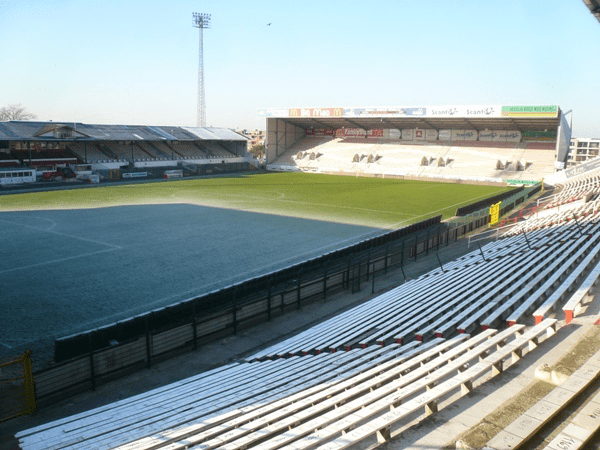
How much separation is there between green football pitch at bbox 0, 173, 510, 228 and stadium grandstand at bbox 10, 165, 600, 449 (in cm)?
1915

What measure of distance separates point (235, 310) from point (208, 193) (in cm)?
3322

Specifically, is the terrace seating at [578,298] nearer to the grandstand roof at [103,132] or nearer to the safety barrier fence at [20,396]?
the safety barrier fence at [20,396]

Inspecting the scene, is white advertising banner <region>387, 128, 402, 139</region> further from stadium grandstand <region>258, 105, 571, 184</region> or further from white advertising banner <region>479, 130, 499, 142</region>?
white advertising banner <region>479, 130, 499, 142</region>

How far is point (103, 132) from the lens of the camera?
6184cm

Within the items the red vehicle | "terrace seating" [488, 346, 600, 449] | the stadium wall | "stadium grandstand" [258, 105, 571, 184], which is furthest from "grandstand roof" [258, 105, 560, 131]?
"terrace seating" [488, 346, 600, 449]

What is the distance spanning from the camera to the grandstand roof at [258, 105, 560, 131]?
55000 mm

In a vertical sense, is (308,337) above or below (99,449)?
below

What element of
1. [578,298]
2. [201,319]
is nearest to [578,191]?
[578,298]

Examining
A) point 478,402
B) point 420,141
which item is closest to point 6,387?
point 478,402

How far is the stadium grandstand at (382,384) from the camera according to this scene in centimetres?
573

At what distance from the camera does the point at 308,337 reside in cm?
1247

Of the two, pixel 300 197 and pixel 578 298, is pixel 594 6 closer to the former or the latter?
pixel 578 298

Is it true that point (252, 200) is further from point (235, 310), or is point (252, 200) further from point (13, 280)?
point (235, 310)

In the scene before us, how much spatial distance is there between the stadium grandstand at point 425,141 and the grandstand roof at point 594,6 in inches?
1790
